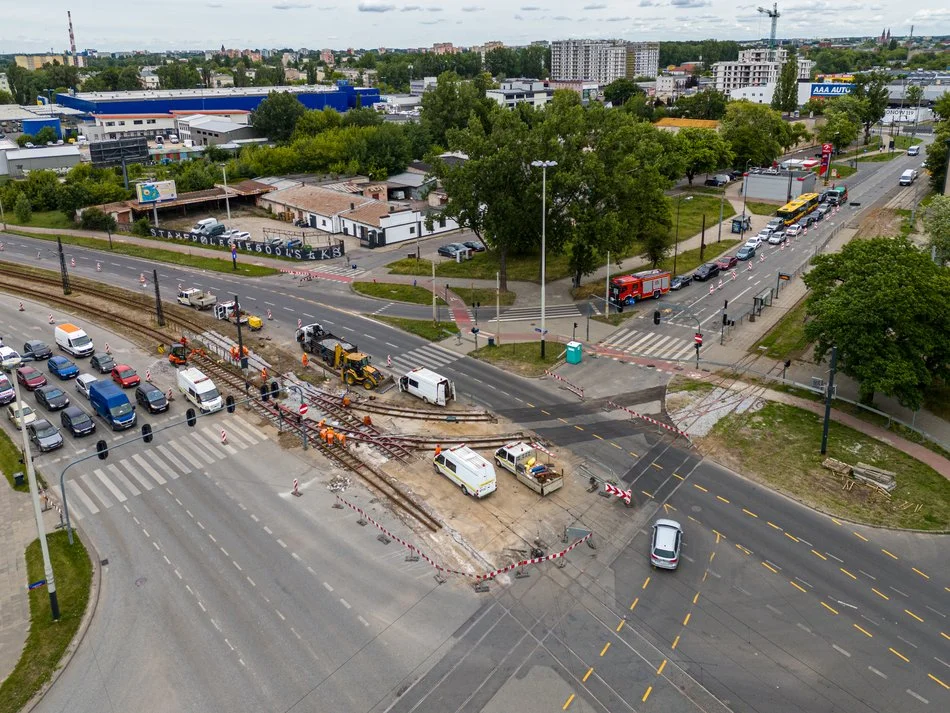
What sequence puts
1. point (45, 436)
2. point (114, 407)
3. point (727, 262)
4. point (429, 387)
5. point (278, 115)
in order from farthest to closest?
point (278, 115) < point (727, 262) < point (429, 387) < point (114, 407) < point (45, 436)

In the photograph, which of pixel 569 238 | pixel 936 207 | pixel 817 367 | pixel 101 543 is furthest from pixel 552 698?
pixel 936 207

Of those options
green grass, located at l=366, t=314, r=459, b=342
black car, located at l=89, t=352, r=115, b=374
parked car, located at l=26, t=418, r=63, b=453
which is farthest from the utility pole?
black car, located at l=89, t=352, r=115, b=374

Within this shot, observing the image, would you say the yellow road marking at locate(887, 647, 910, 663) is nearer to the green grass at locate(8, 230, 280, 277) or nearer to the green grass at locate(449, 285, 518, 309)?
the green grass at locate(449, 285, 518, 309)

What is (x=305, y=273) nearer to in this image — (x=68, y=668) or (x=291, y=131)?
(x=68, y=668)

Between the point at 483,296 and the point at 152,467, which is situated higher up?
the point at 483,296

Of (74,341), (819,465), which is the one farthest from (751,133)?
(74,341)

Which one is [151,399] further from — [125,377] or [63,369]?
[63,369]

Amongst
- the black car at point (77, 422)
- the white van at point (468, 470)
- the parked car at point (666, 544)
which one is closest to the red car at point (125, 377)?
the black car at point (77, 422)
